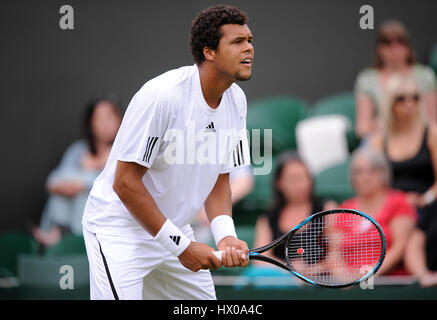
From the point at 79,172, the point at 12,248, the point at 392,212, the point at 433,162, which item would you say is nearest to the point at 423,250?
the point at 392,212

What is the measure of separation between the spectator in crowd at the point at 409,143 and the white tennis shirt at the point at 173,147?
1.91 metres

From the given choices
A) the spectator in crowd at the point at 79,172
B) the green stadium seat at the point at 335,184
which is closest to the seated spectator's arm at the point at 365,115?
the green stadium seat at the point at 335,184

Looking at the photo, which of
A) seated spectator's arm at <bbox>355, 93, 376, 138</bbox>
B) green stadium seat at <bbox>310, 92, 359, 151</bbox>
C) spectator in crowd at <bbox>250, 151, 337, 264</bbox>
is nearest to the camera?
spectator in crowd at <bbox>250, 151, 337, 264</bbox>

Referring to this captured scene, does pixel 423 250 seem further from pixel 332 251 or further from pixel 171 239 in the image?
pixel 171 239

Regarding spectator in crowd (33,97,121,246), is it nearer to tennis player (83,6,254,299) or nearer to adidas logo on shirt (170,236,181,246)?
tennis player (83,6,254,299)

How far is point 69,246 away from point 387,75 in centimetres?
230

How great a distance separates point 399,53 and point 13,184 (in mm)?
2942

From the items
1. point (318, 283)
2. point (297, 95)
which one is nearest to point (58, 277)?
point (318, 283)

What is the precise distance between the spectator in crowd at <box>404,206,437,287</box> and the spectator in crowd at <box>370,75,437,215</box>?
0.21 meters

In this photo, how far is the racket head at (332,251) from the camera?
3.16 m

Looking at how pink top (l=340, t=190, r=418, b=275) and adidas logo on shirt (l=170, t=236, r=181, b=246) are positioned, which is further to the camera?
pink top (l=340, t=190, r=418, b=275)

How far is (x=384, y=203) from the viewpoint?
Result: 4500 millimetres

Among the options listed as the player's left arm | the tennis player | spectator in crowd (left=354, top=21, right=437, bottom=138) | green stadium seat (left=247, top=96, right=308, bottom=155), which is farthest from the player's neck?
green stadium seat (left=247, top=96, right=308, bottom=155)

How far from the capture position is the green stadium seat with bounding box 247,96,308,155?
556 cm
